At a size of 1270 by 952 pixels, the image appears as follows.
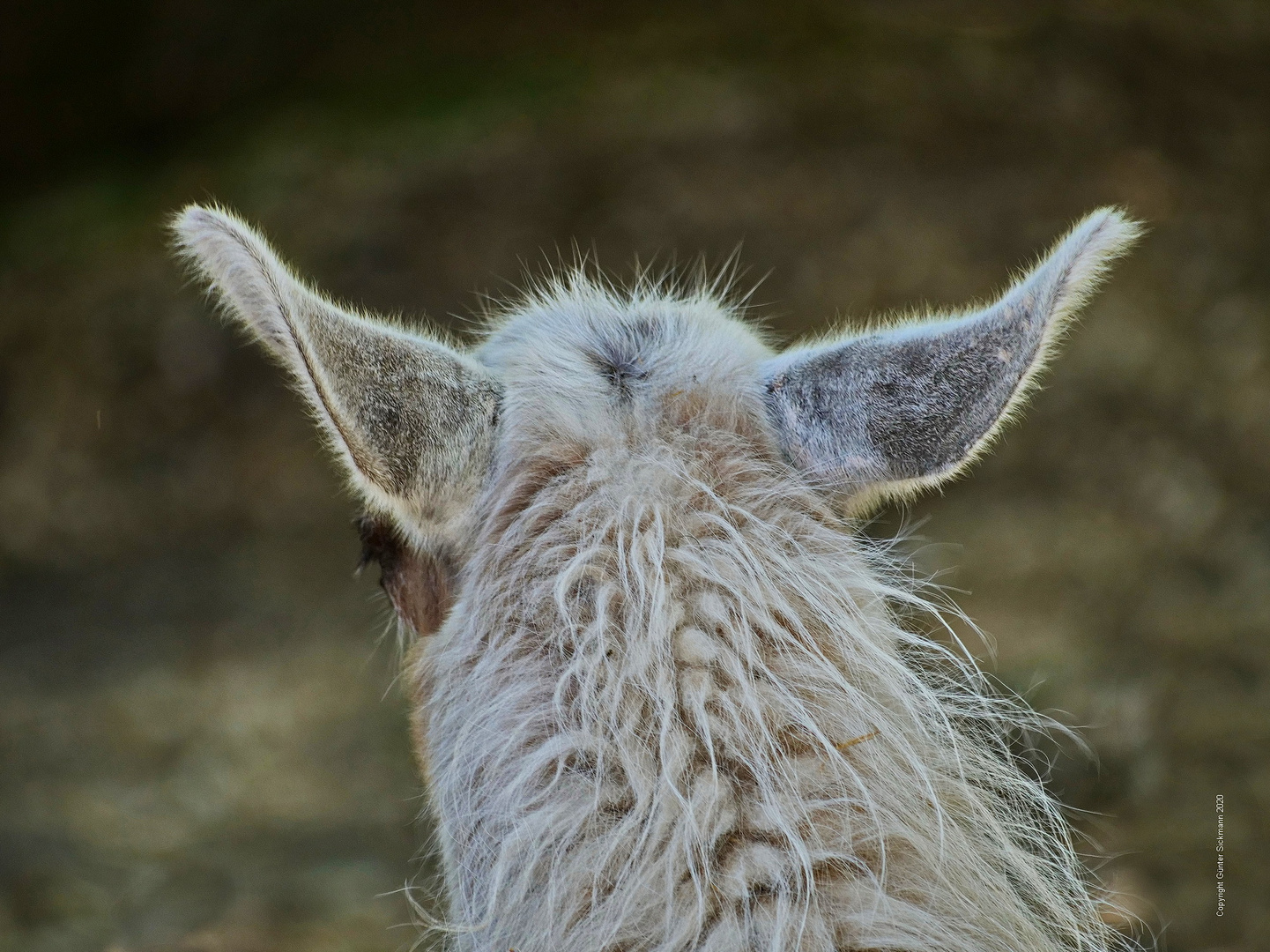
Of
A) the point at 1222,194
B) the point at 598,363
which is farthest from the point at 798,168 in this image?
the point at 598,363

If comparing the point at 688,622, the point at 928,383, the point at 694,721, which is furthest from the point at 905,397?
the point at 694,721

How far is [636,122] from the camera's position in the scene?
7.88 m

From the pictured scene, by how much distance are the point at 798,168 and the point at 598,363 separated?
598 cm

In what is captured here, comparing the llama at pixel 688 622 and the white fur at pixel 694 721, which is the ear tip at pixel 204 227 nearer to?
the llama at pixel 688 622

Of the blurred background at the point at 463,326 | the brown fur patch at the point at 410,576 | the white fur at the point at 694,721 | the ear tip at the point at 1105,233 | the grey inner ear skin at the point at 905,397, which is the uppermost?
the blurred background at the point at 463,326

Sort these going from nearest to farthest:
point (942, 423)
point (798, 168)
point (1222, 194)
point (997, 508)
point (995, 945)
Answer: point (995, 945) < point (942, 423) < point (997, 508) < point (1222, 194) < point (798, 168)

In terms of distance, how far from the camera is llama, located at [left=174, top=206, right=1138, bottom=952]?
1.52 metres

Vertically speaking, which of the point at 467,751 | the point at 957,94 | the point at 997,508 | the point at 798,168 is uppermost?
the point at 957,94

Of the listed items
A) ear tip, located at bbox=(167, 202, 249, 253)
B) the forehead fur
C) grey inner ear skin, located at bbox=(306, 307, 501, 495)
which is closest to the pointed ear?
the forehead fur

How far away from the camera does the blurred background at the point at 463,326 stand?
4.72 m

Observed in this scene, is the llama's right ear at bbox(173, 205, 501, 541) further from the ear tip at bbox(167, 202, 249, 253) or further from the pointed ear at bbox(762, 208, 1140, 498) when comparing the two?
the pointed ear at bbox(762, 208, 1140, 498)

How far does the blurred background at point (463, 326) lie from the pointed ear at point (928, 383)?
9.04 feet

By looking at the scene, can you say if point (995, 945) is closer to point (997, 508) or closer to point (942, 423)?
point (942, 423)

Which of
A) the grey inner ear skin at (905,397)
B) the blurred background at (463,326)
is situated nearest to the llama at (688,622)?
the grey inner ear skin at (905,397)
